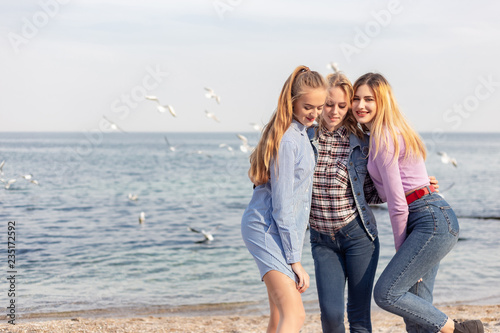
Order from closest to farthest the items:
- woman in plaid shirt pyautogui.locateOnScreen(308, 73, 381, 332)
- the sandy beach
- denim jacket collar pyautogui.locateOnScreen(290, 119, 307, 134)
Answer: denim jacket collar pyautogui.locateOnScreen(290, 119, 307, 134), woman in plaid shirt pyautogui.locateOnScreen(308, 73, 381, 332), the sandy beach

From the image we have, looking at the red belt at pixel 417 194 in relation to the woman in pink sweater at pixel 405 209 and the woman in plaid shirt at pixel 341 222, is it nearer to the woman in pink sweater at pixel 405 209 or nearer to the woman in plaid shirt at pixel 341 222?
the woman in pink sweater at pixel 405 209

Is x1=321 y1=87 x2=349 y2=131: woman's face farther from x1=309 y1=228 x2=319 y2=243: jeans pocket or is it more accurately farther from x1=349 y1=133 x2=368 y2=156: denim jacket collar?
x1=309 y1=228 x2=319 y2=243: jeans pocket

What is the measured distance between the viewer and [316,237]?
346cm

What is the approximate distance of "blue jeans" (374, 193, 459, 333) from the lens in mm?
3266

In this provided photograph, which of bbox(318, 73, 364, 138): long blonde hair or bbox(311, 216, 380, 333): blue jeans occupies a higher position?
bbox(318, 73, 364, 138): long blonde hair

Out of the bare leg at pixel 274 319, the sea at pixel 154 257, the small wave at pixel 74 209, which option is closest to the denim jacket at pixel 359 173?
the bare leg at pixel 274 319

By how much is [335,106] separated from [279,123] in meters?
0.56

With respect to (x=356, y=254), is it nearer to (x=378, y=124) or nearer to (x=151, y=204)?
(x=378, y=124)

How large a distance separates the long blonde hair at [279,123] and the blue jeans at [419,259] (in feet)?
3.30

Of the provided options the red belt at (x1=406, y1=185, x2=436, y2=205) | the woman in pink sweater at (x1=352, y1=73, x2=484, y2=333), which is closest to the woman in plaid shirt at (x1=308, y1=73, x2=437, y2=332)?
the woman in pink sweater at (x1=352, y1=73, x2=484, y2=333)

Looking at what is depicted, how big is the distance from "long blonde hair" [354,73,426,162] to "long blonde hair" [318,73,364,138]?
0.26 ft

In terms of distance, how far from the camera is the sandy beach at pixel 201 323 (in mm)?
5688

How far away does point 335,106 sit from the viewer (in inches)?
133

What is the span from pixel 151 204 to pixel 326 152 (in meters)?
17.5
